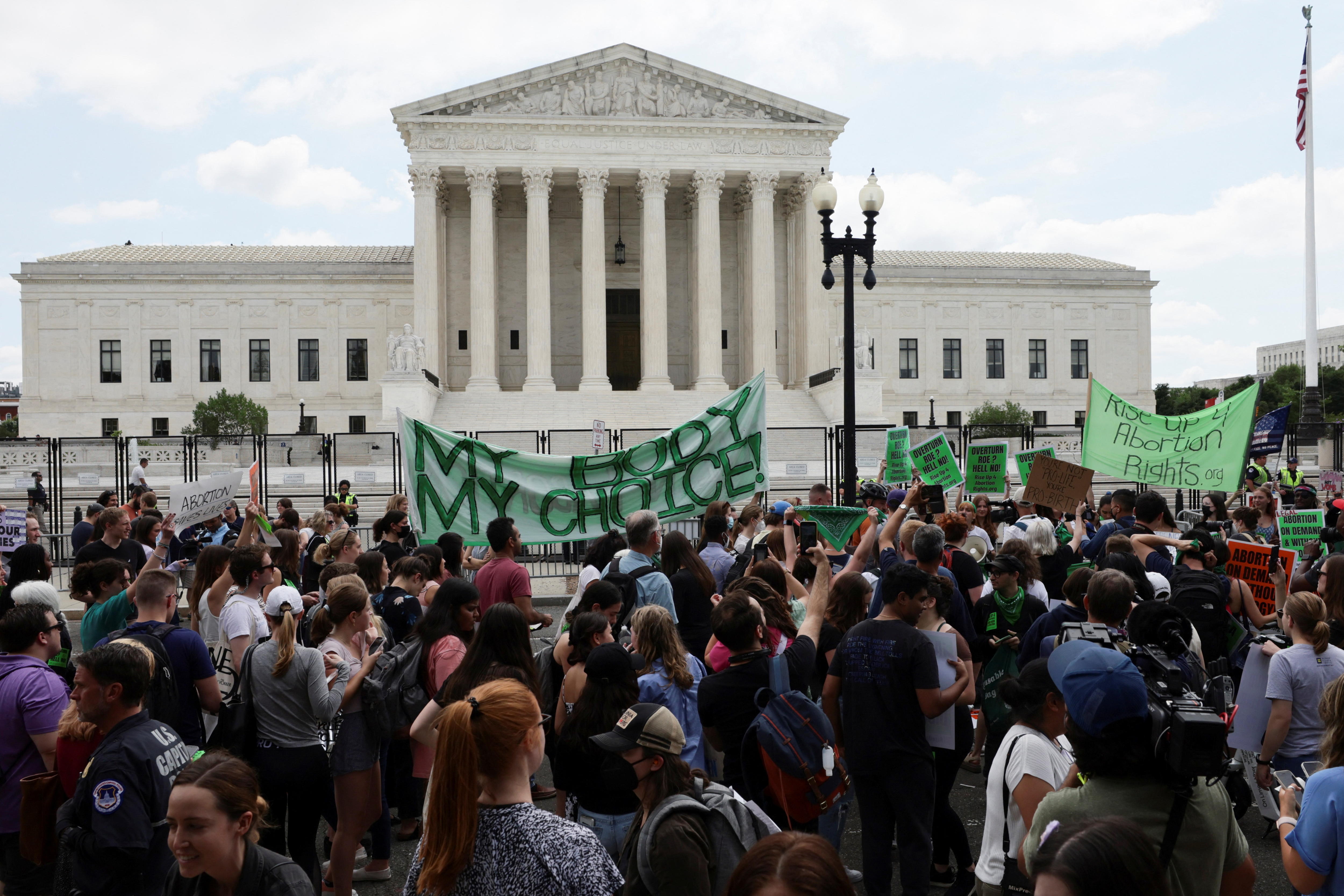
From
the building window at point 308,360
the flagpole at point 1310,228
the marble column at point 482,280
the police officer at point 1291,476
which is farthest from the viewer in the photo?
the building window at point 308,360

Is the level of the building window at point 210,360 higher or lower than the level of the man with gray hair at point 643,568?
higher

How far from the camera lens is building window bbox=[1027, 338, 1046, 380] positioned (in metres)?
59.3

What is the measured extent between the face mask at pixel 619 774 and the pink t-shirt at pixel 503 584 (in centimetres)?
343

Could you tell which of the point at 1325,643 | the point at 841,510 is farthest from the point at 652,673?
the point at 841,510

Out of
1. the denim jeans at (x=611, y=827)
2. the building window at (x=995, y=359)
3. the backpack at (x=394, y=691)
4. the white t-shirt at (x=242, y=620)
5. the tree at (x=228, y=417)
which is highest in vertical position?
the building window at (x=995, y=359)

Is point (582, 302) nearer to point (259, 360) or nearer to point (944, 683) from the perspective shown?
point (259, 360)

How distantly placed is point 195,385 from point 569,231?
69.1 feet

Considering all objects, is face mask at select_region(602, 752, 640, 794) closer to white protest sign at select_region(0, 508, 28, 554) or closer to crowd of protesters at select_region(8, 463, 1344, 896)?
crowd of protesters at select_region(8, 463, 1344, 896)

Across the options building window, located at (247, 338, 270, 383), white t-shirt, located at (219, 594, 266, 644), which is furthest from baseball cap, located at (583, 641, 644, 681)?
building window, located at (247, 338, 270, 383)

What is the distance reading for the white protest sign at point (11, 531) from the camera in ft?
32.7

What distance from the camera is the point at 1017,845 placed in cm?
399

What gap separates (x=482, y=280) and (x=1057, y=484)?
122 feet

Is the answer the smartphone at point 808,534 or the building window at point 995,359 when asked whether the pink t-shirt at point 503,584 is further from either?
the building window at point 995,359

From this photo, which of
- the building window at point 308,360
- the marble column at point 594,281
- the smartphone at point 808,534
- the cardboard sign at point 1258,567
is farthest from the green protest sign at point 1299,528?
the building window at point 308,360
